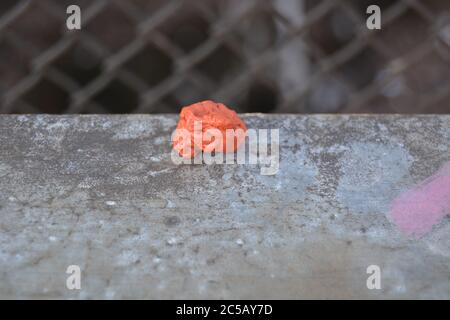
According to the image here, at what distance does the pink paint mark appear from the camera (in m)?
0.86

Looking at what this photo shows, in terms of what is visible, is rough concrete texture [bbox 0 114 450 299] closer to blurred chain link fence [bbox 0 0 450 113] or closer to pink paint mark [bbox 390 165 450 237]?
pink paint mark [bbox 390 165 450 237]

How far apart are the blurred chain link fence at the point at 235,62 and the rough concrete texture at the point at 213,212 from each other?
815mm

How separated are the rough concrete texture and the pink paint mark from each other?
0.01 metres

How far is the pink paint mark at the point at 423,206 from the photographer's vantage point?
33.8 inches

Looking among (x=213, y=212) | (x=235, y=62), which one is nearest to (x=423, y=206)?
(x=213, y=212)

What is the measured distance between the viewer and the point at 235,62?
2326mm

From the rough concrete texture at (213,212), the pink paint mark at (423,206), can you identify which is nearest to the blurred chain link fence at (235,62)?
the rough concrete texture at (213,212)

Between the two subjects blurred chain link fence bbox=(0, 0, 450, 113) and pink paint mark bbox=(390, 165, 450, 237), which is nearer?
pink paint mark bbox=(390, 165, 450, 237)

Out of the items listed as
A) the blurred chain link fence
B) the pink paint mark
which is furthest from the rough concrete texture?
the blurred chain link fence

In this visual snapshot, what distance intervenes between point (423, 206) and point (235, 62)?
1.52 m

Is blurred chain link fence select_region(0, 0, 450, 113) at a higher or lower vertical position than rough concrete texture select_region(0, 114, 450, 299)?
higher

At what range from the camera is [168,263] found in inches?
31.1

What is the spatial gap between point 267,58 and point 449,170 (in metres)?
0.98

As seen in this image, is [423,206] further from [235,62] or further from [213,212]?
[235,62]
